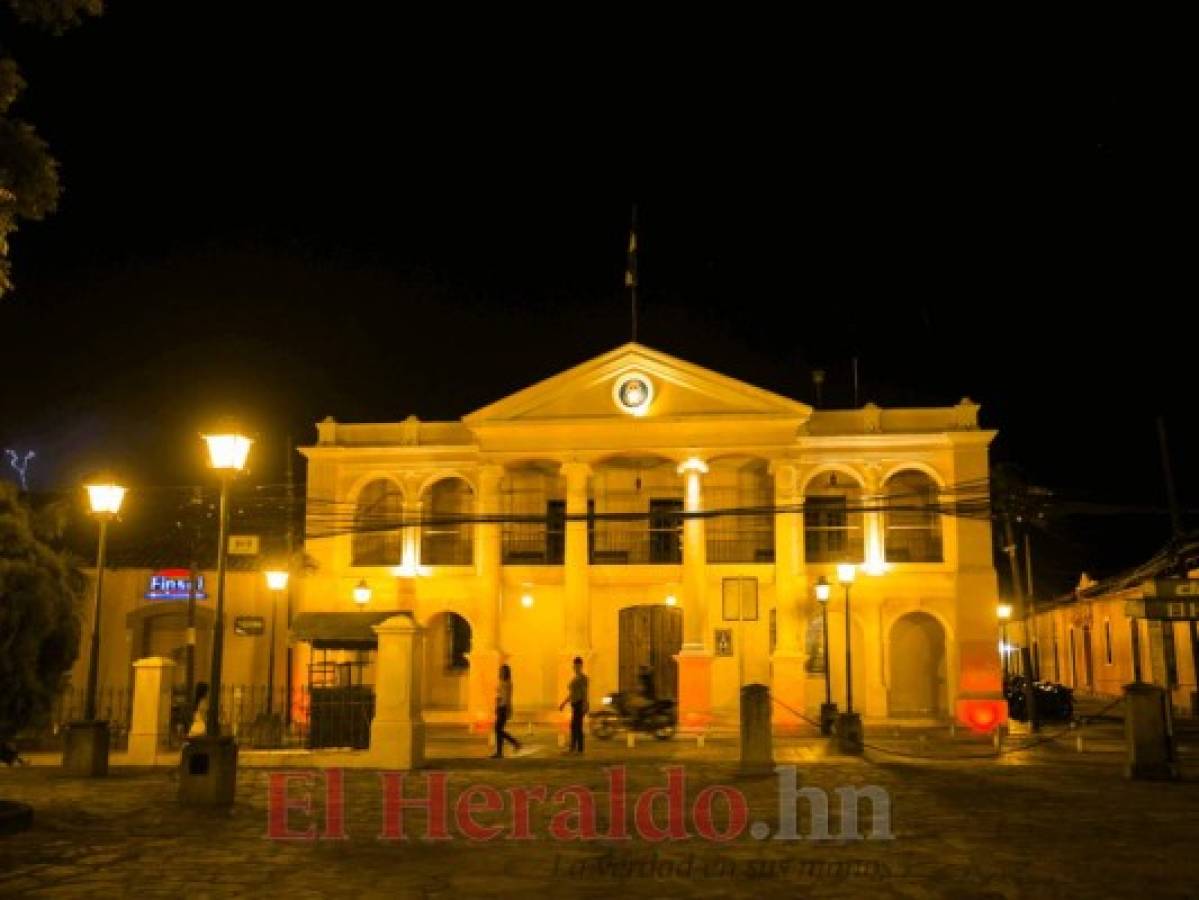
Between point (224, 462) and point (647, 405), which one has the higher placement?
point (647, 405)

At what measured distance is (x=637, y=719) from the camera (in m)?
25.8

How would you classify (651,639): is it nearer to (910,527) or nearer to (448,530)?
(448,530)

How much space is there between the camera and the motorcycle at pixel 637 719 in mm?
25750

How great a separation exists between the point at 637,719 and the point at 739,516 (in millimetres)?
9499

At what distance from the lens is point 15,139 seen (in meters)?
11.2

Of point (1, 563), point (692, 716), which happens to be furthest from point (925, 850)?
point (692, 716)

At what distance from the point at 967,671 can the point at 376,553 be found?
1638 cm

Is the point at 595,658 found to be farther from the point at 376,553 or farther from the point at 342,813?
the point at 342,813

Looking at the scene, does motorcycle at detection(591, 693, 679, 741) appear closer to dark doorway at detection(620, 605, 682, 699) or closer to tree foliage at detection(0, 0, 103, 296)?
dark doorway at detection(620, 605, 682, 699)

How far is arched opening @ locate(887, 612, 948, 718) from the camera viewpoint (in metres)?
33.7

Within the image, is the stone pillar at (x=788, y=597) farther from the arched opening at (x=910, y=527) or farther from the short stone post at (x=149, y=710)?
the short stone post at (x=149, y=710)

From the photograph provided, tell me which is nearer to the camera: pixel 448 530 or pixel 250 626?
pixel 250 626

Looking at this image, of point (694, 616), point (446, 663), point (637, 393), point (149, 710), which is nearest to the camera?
point (149, 710)

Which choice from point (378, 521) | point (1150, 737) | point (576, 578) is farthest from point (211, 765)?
point (378, 521)
